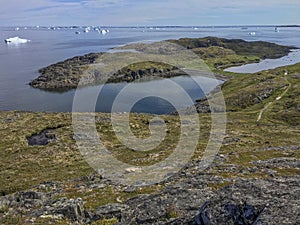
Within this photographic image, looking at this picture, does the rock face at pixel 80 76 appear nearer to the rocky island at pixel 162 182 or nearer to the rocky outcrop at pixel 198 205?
the rocky island at pixel 162 182

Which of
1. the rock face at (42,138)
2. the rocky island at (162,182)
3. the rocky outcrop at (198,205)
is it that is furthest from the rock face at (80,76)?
the rocky outcrop at (198,205)

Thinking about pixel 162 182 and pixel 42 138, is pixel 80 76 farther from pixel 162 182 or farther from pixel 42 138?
pixel 162 182

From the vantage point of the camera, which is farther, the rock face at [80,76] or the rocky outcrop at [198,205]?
the rock face at [80,76]

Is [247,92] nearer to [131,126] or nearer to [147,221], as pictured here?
[131,126]

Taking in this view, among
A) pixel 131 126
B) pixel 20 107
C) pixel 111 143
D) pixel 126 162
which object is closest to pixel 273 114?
pixel 131 126

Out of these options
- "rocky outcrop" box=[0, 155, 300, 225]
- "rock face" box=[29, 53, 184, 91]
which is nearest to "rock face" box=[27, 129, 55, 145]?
"rocky outcrop" box=[0, 155, 300, 225]

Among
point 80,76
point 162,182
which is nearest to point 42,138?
point 162,182

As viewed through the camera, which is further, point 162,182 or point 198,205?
point 162,182

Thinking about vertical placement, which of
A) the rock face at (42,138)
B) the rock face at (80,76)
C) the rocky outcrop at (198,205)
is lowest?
the rock face at (42,138)

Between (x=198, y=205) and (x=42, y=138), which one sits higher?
(x=198, y=205)
